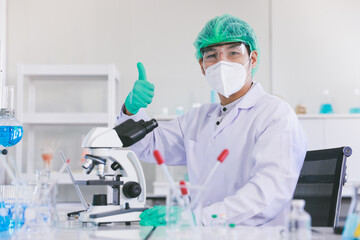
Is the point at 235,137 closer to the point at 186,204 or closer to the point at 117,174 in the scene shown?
the point at 117,174

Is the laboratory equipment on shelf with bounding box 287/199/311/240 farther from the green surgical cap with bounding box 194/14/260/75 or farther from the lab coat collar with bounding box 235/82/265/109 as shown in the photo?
the green surgical cap with bounding box 194/14/260/75

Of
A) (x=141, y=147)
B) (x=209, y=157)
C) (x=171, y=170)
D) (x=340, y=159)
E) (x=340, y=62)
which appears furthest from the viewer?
(x=340, y=62)

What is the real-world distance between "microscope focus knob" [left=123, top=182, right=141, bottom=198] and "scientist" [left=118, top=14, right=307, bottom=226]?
114 millimetres

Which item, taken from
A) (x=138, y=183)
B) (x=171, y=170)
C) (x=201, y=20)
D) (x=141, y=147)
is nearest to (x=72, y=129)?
(x=171, y=170)

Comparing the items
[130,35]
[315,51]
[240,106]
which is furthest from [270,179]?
[130,35]

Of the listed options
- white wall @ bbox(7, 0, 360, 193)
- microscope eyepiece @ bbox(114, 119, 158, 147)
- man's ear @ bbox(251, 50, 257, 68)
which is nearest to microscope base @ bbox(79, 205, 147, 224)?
microscope eyepiece @ bbox(114, 119, 158, 147)

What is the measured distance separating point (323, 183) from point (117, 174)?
76 centimetres

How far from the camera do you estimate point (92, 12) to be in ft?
12.7

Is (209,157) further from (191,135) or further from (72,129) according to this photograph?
(72,129)

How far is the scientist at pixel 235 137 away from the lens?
159 centimetres

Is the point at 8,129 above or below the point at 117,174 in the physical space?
above

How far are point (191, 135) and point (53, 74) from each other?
1.84 meters

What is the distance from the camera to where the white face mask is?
6.36 feet

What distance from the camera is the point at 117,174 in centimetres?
155
